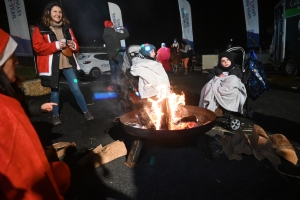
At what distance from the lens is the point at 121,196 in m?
2.93

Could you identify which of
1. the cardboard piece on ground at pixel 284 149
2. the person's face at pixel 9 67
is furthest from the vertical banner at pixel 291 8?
the person's face at pixel 9 67

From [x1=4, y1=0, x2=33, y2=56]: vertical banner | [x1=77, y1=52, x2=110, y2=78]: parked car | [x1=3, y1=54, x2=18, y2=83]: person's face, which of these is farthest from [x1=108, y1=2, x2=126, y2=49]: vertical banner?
A: [x1=3, y1=54, x2=18, y2=83]: person's face

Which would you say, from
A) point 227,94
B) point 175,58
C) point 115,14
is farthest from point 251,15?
point 227,94

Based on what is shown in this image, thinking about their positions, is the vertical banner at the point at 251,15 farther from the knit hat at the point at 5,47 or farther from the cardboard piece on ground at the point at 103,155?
the knit hat at the point at 5,47

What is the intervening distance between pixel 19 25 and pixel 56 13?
7.24 metres

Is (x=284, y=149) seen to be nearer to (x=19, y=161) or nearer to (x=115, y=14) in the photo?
(x=19, y=161)

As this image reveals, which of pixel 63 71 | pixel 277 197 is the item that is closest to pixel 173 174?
pixel 277 197

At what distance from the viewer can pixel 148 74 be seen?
568 cm

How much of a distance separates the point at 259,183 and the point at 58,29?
458 centimetres

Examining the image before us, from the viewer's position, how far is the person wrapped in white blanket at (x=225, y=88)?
486 cm

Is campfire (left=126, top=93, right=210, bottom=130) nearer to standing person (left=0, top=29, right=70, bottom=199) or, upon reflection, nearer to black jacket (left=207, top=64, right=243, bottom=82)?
black jacket (left=207, top=64, right=243, bottom=82)

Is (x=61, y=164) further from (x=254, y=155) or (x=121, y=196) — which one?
(x=254, y=155)

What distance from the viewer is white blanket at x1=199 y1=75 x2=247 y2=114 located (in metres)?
4.85

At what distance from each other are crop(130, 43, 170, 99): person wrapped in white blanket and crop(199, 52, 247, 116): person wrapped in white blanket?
1.02 m
